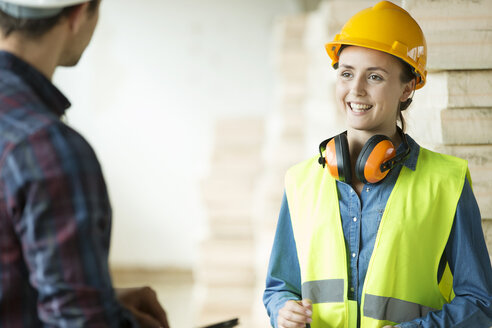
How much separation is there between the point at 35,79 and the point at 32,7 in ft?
0.51

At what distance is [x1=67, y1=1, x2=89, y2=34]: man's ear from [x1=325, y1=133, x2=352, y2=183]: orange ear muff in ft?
2.87

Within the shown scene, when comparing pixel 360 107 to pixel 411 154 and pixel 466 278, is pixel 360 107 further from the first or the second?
pixel 466 278

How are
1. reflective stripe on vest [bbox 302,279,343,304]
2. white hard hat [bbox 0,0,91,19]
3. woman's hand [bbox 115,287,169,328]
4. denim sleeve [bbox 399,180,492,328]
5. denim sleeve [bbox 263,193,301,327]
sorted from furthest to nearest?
1. denim sleeve [bbox 263,193,301,327]
2. reflective stripe on vest [bbox 302,279,343,304]
3. denim sleeve [bbox 399,180,492,328]
4. woman's hand [bbox 115,287,169,328]
5. white hard hat [bbox 0,0,91,19]

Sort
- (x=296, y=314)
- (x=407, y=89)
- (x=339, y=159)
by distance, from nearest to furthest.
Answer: (x=296, y=314)
(x=339, y=159)
(x=407, y=89)

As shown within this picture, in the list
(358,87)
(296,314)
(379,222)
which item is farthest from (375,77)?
(296,314)

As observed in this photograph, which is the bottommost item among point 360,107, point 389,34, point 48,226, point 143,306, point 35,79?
point 143,306

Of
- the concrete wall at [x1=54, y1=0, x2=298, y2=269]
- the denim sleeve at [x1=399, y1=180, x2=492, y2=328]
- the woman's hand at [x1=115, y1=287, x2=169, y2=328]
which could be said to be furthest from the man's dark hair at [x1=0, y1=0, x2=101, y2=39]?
the concrete wall at [x1=54, y1=0, x2=298, y2=269]

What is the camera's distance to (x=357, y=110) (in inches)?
77.6

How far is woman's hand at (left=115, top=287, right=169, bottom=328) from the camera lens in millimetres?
1496

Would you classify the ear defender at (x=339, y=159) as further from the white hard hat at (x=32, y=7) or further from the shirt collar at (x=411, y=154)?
the white hard hat at (x=32, y=7)

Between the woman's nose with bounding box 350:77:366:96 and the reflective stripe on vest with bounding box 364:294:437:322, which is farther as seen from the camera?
the woman's nose with bounding box 350:77:366:96

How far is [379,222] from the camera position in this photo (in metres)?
1.90

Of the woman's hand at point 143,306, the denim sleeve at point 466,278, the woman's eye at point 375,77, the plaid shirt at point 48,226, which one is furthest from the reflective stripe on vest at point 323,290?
the plaid shirt at point 48,226

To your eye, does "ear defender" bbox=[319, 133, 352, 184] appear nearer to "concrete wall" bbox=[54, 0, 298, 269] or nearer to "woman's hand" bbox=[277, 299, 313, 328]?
"woman's hand" bbox=[277, 299, 313, 328]
